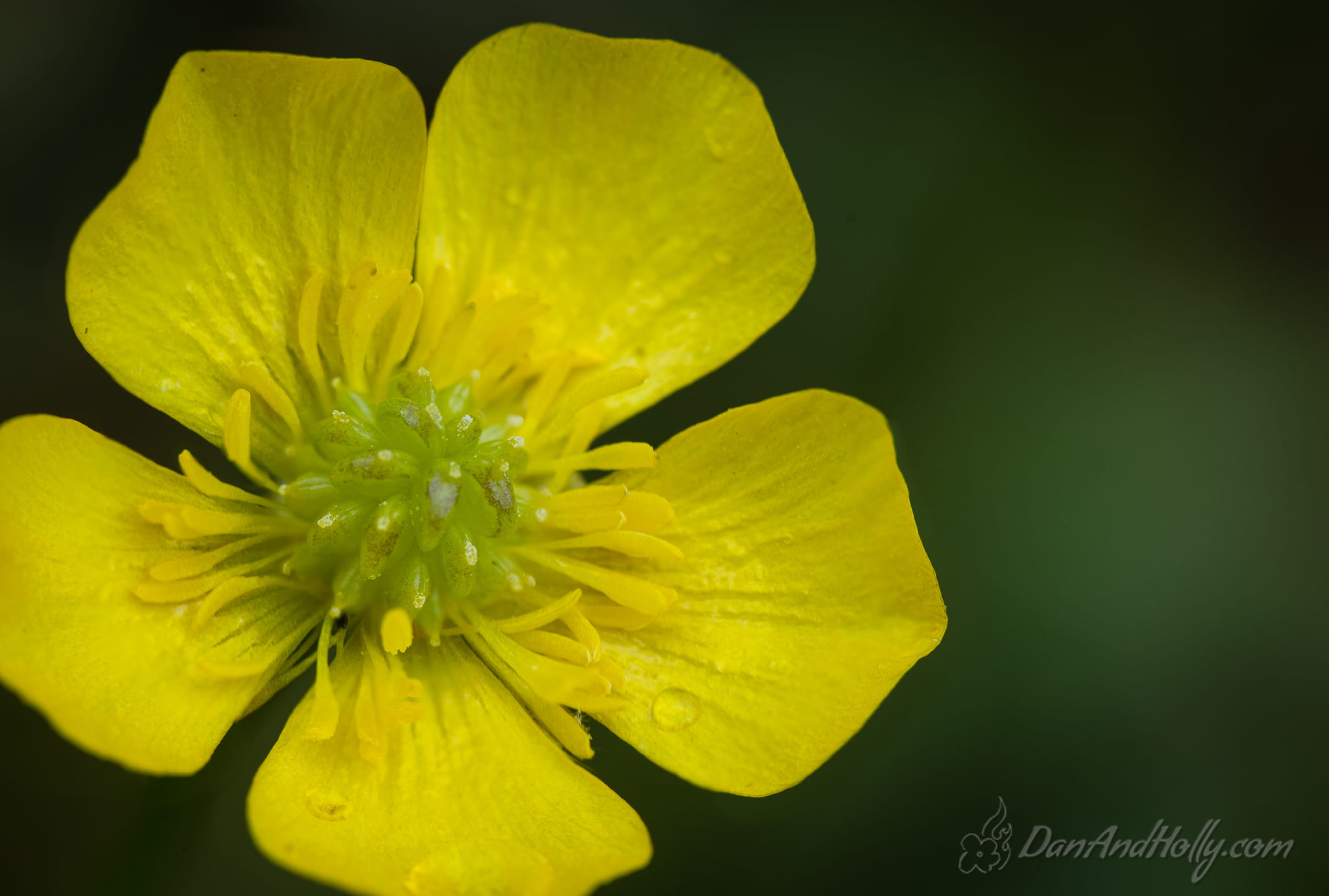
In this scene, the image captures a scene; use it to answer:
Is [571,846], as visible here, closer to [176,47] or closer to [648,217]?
[648,217]

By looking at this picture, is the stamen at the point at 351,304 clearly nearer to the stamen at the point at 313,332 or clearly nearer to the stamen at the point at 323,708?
the stamen at the point at 313,332

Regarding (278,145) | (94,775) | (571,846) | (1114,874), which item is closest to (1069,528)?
(1114,874)

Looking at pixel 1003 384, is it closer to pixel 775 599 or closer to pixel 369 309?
pixel 775 599

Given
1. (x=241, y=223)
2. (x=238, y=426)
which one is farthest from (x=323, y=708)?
(x=241, y=223)

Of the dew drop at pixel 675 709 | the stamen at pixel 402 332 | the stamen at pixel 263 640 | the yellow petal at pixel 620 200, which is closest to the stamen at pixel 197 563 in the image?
the stamen at pixel 263 640

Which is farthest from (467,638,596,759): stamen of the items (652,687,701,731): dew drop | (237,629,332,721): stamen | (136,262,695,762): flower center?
(237,629,332,721): stamen

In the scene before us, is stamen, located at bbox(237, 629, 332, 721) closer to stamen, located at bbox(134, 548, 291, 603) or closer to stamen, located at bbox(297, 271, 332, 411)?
stamen, located at bbox(134, 548, 291, 603)
